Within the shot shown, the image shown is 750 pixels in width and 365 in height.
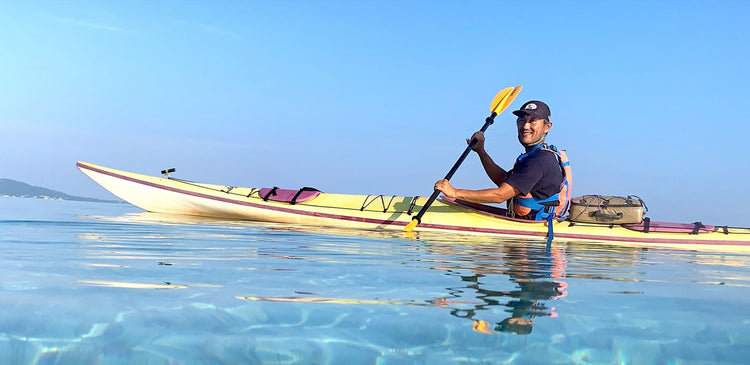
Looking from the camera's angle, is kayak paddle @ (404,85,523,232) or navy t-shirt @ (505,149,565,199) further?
kayak paddle @ (404,85,523,232)

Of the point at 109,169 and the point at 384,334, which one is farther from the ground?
the point at 109,169

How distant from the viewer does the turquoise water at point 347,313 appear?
4.86 ft

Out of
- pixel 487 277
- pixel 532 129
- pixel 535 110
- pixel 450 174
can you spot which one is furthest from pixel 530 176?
pixel 487 277

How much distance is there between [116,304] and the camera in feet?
6.24

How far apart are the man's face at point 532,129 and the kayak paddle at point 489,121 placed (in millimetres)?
924

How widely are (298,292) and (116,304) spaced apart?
0.70 m

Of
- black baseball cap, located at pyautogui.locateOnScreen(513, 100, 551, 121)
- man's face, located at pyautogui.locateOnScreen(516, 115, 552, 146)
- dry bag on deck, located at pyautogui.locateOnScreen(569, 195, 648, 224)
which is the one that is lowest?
dry bag on deck, located at pyautogui.locateOnScreen(569, 195, 648, 224)

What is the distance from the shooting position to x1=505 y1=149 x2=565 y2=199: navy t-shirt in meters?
6.27

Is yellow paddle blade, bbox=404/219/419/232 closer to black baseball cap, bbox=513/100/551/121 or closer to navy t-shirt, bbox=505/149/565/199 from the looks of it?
navy t-shirt, bbox=505/149/565/199

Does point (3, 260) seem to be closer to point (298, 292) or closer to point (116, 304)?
point (116, 304)

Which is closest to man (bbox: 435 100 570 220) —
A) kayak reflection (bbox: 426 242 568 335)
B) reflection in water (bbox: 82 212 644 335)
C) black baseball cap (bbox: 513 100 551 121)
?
black baseball cap (bbox: 513 100 551 121)

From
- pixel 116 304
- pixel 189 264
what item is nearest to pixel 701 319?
pixel 116 304

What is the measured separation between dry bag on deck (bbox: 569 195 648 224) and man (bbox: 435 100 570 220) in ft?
1.28

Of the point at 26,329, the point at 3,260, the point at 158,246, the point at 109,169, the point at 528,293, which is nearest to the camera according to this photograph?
the point at 26,329
